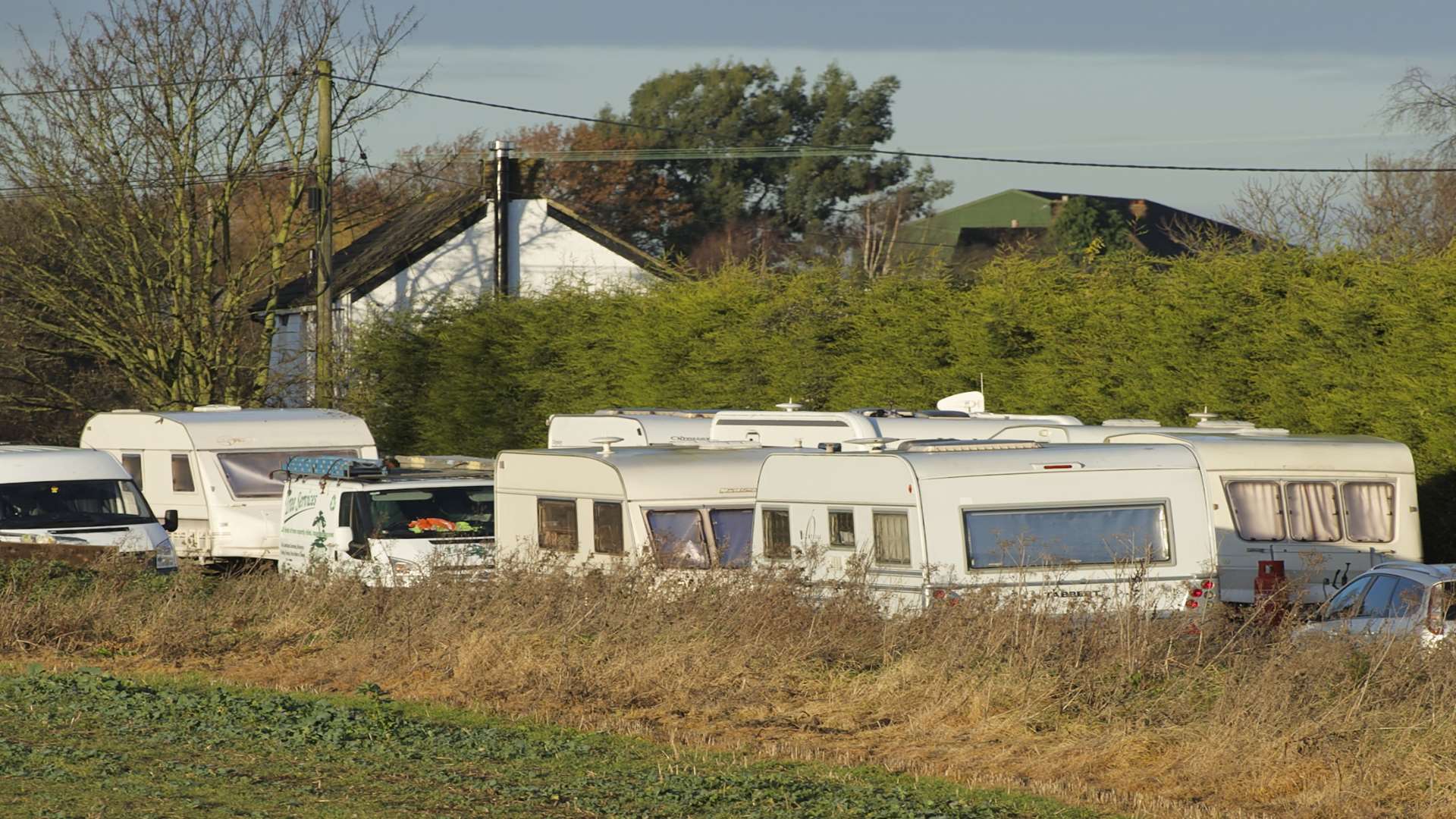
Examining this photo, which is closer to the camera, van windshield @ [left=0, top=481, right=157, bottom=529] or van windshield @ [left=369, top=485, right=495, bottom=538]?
van windshield @ [left=369, top=485, right=495, bottom=538]

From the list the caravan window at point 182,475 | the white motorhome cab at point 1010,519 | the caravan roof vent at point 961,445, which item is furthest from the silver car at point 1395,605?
the caravan window at point 182,475

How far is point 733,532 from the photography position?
16594 mm

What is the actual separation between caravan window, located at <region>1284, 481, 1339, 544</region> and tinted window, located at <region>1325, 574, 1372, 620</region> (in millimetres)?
2971

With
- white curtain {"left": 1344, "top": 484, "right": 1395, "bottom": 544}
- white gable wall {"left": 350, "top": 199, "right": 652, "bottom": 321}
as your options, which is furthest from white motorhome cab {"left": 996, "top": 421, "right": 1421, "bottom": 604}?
white gable wall {"left": 350, "top": 199, "right": 652, "bottom": 321}

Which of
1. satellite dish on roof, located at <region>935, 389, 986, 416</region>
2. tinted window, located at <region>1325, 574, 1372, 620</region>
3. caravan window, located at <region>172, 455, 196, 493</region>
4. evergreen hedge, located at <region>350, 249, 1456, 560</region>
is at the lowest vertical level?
tinted window, located at <region>1325, 574, 1372, 620</region>

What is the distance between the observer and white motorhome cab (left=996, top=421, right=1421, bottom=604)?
16891mm

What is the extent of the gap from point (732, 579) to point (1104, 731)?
3.87 m

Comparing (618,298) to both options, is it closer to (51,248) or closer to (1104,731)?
(51,248)

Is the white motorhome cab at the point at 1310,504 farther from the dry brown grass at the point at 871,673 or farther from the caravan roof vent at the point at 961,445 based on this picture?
the dry brown grass at the point at 871,673

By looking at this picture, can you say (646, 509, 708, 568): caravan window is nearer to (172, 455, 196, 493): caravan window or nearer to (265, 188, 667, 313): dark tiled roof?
(172, 455, 196, 493): caravan window

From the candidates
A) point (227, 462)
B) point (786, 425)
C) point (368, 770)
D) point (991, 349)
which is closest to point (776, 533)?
point (786, 425)

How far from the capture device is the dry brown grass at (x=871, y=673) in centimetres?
943

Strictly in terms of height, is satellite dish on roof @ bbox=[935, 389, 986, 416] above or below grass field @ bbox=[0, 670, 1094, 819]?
above

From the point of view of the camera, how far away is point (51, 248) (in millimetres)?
33188
